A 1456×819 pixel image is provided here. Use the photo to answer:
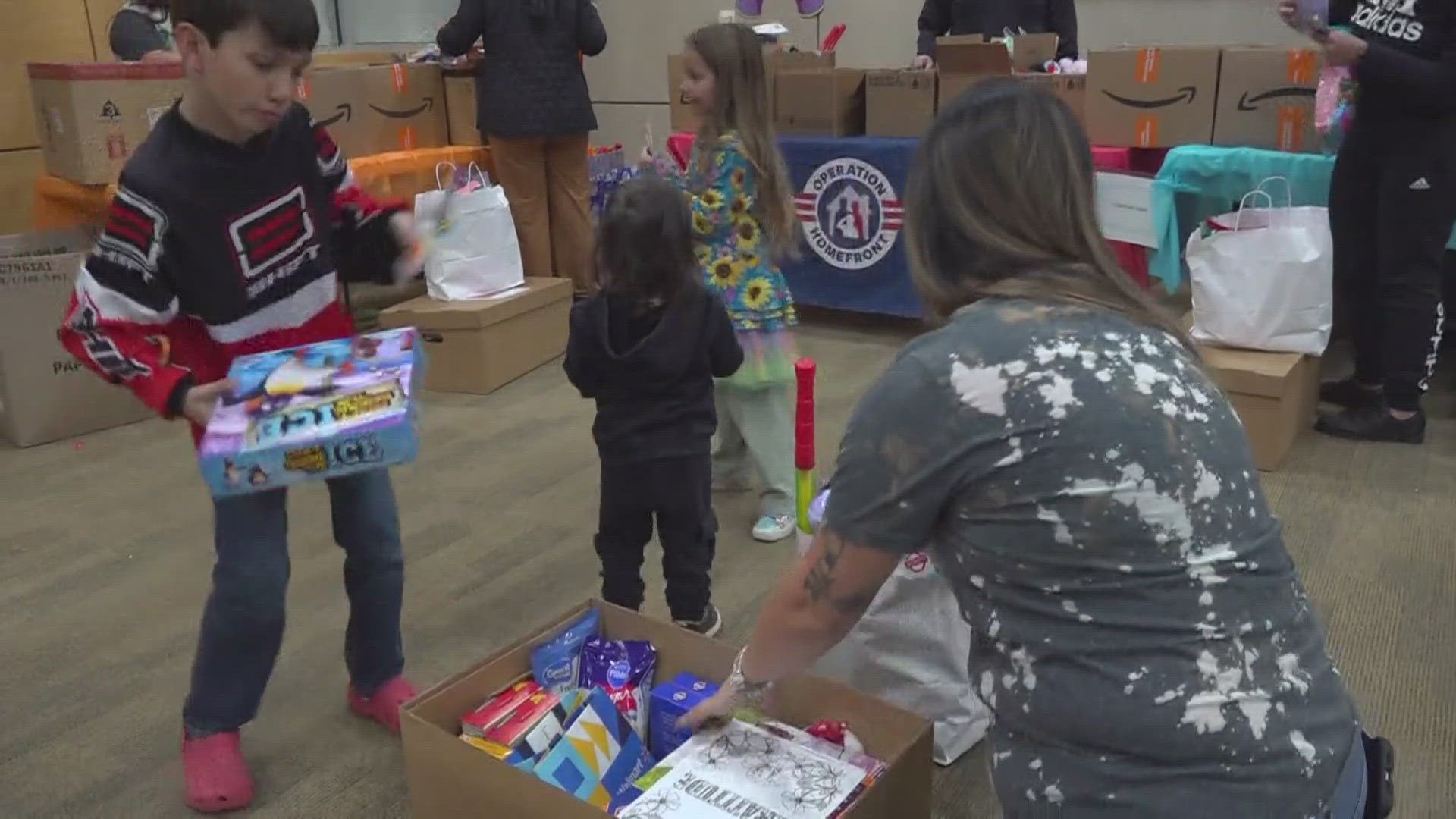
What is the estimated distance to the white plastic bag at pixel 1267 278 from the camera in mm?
2805

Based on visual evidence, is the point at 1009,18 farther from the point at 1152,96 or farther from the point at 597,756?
the point at 597,756

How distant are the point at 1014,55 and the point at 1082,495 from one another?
3381 mm

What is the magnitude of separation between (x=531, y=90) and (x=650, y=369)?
259 cm

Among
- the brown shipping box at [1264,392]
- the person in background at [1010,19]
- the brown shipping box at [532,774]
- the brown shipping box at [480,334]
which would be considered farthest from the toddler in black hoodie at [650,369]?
the person in background at [1010,19]

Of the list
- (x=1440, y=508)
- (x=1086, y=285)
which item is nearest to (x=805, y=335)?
(x=1440, y=508)

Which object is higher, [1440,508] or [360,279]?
[360,279]

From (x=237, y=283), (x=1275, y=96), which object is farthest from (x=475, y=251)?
(x=1275, y=96)

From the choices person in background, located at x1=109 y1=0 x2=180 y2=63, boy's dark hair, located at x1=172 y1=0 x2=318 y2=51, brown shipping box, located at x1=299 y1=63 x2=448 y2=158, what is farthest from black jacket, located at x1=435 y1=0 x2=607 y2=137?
boy's dark hair, located at x1=172 y1=0 x2=318 y2=51

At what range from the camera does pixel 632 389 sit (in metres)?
1.86

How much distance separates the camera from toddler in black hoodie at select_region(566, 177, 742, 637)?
5.90ft

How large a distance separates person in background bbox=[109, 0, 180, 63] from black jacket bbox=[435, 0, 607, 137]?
36.0 inches

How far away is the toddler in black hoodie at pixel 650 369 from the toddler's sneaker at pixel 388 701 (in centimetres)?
39

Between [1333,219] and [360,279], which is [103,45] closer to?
[360,279]

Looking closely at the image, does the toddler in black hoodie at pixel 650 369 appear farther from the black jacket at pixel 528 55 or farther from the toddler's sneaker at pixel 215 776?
the black jacket at pixel 528 55
